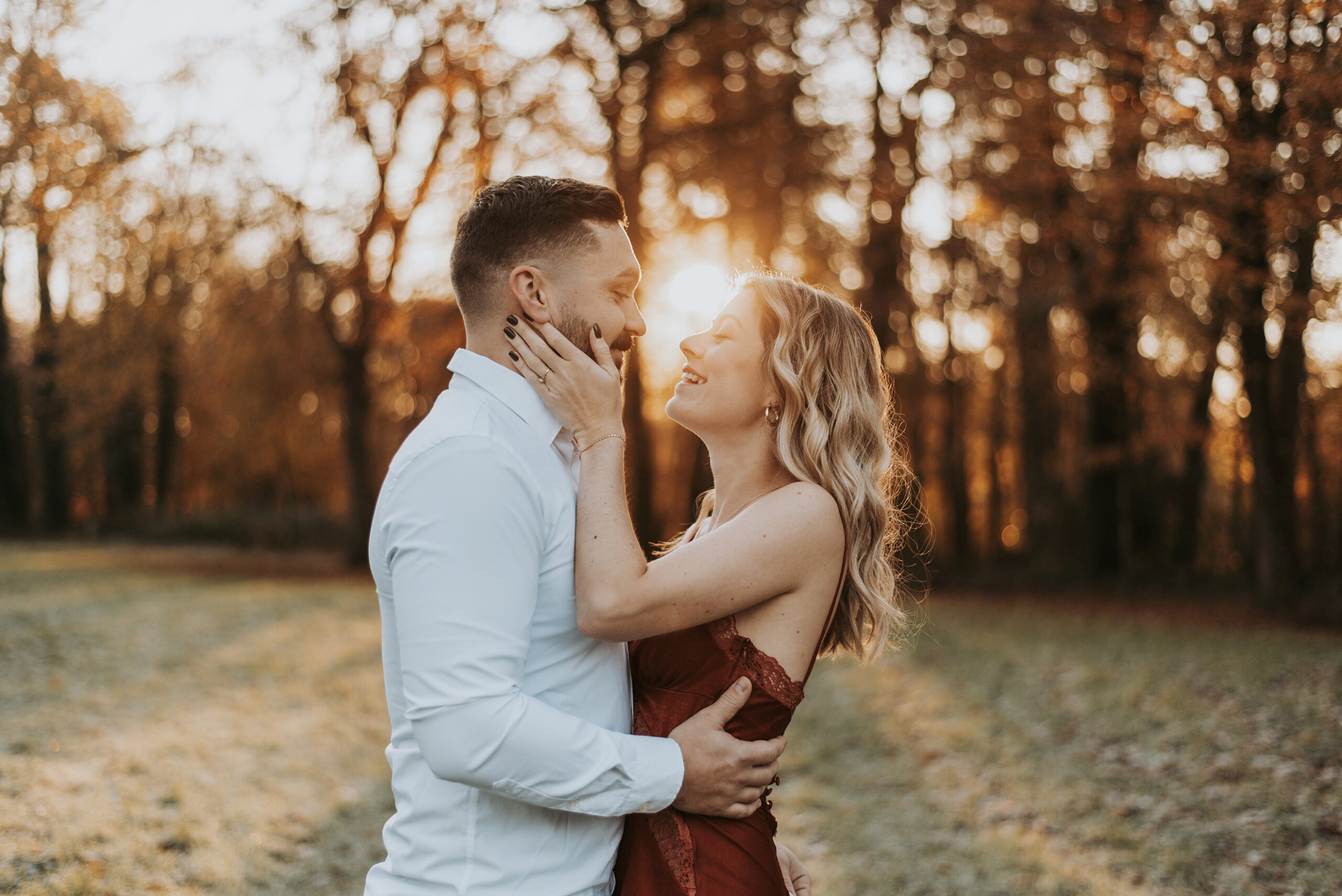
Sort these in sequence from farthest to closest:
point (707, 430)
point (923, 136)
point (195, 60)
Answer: point (923, 136) < point (195, 60) < point (707, 430)

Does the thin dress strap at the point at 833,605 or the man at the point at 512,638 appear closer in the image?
the man at the point at 512,638

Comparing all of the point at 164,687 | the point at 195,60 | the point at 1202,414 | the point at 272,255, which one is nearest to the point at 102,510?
the point at 272,255

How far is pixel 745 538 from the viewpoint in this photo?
7.60 feet

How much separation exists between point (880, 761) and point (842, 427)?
6600 millimetres

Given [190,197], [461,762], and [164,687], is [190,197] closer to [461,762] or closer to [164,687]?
[164,687]

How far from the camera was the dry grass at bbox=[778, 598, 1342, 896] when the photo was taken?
5.96 m

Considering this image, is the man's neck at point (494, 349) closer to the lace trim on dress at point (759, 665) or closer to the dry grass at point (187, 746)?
the lace trim on dress at point (759, 665)

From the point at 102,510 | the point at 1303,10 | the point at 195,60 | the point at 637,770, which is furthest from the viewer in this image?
the point at 102,510

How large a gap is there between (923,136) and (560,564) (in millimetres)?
16457

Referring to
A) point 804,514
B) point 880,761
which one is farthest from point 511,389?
point 880,761

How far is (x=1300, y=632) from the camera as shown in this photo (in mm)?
11102

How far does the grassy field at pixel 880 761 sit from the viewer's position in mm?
5762

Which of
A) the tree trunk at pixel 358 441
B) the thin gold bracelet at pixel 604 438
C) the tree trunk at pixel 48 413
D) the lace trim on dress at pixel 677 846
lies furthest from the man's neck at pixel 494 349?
the tree trunk at pixel 358 441

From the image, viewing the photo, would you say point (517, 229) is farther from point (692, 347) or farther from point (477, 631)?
point (477, 631)
